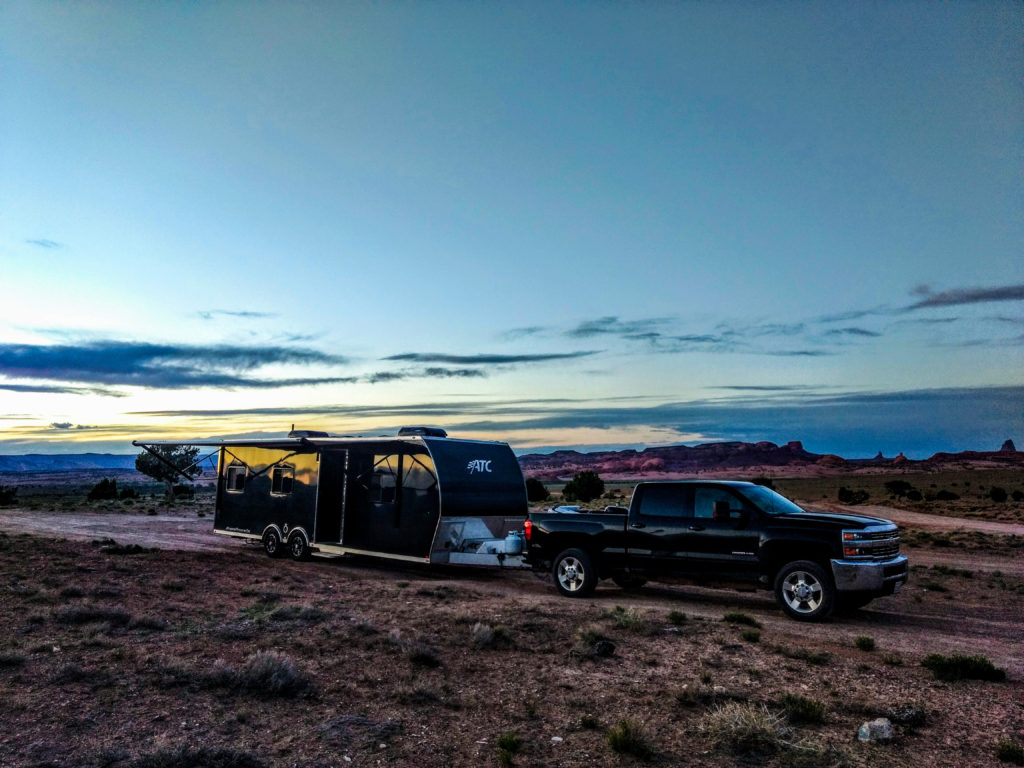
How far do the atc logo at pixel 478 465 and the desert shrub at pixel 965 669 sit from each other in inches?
386

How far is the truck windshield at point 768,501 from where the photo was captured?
477 inches

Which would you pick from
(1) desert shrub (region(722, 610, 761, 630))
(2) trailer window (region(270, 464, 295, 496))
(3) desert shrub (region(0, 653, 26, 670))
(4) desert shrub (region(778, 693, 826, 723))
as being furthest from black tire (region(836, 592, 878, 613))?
(2) trailer window (region(270, 464, 295, 496))

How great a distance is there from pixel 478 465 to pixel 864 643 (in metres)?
8.92

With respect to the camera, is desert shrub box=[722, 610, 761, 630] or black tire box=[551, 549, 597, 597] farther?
black tire box=[551, 549, 597, 597]

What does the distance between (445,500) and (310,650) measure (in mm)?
6561

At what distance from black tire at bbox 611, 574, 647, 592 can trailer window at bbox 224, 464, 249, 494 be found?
1148 centimetres

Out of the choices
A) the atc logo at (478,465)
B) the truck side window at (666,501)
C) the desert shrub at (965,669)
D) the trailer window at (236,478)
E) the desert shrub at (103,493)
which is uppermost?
the atc logo at (478,465)

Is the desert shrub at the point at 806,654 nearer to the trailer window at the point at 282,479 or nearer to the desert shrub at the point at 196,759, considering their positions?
the desert shrub at the point at 196,759

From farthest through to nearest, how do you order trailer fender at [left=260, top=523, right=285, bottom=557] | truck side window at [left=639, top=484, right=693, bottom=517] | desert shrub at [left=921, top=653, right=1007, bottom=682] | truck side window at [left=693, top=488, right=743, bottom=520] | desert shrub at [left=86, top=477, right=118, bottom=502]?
desert shrub at [left=86, top=477, right=118, bottom=502], trailer fender at [left=260, top=523, right=285, bottom=557], truck side window at [left=639, top=484, right=693, bottom=517], truck side window at [left=693, top=488, right=743, bottom=520], desert shrub at [left=921, top=653, right=1007, bottom=682]

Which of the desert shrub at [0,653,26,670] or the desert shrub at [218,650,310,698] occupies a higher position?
the desert shrub at [218,650,310,698]

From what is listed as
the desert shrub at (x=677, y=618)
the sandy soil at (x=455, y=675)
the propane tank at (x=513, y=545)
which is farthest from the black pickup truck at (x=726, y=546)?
the propane tank at (x=513, y=545)

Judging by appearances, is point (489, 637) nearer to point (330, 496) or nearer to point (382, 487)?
point (382, 487)

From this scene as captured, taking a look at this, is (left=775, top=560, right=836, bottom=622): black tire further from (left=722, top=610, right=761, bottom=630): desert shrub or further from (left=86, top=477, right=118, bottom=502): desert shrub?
(left=86, top=477, right=118, bottom=502): desert shrub

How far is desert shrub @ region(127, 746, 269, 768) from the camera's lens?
5.58 metres
